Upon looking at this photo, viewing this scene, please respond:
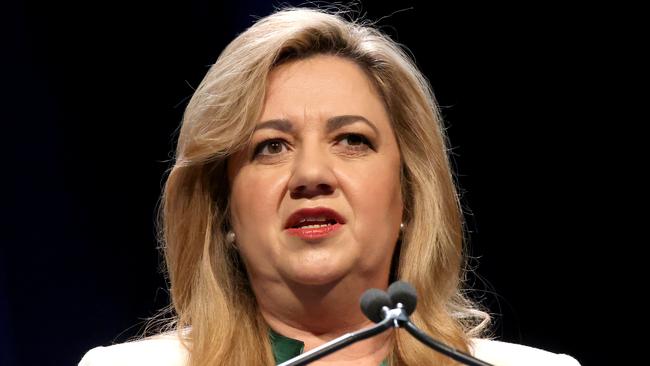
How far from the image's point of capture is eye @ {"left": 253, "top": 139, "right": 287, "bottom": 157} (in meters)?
2.29

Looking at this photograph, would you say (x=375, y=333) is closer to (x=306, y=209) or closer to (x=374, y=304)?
(x=374, y=304)

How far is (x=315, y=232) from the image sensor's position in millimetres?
2172

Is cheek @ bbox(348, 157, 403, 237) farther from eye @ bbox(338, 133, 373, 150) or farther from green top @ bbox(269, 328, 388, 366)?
green top @ bbox(269, 328, 388, 366)

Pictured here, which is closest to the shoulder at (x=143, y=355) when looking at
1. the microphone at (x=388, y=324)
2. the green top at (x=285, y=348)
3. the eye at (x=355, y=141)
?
the green top at (x=285, y=348)

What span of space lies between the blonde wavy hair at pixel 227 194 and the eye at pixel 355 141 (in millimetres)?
111

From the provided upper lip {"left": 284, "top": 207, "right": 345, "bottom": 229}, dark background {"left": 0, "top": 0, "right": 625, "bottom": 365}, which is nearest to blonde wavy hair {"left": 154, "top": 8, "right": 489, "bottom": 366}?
upper lip {"left": 284, "top": 207, "right": 345, "bottom": 229}

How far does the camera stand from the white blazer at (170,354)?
2318mm

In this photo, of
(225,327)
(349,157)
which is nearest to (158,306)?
(225,327)

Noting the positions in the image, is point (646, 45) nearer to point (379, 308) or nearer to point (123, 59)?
point (123, 59)

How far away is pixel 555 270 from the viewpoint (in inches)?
117

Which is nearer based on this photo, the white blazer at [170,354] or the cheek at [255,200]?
the cheek at [255,200]

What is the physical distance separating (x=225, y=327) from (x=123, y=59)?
0.89m

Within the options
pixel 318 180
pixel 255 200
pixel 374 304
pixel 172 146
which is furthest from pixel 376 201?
pixel 172 146

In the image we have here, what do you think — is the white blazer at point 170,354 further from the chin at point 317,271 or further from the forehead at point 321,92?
the forehead at point 321,92
